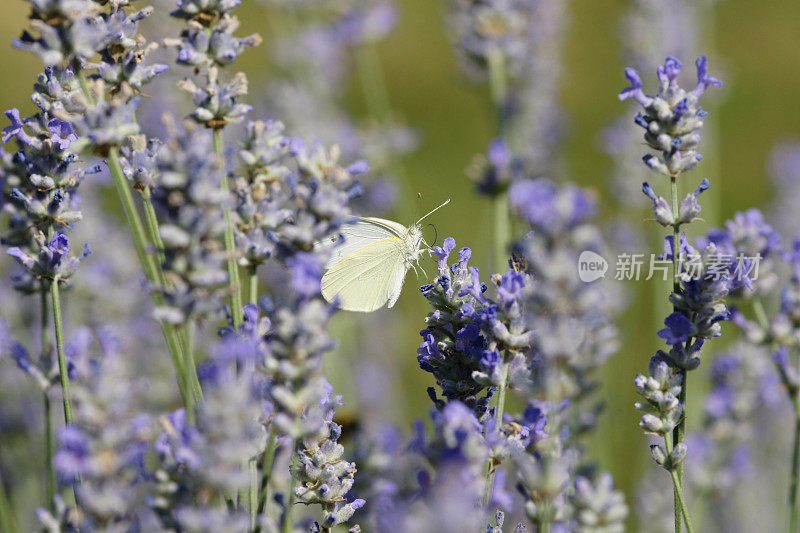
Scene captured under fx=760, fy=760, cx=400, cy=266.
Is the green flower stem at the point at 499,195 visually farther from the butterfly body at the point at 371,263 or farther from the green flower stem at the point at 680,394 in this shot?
the green flower stem at the point at 680,394

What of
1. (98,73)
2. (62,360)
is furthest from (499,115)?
(62,360)

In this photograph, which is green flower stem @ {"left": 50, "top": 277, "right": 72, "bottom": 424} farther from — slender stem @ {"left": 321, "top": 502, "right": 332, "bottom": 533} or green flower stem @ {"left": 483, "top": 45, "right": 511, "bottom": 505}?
green flower stem @ {"left": 483, "top": 45, "right": 511, "bottom": 505}

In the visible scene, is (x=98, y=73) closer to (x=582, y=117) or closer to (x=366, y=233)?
(x=366, y=233)

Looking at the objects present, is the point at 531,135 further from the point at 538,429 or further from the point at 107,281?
the point at 538,429

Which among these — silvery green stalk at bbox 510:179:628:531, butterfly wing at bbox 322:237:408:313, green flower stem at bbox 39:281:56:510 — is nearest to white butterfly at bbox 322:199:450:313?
butterfly wing at bbox 322:237:408:313

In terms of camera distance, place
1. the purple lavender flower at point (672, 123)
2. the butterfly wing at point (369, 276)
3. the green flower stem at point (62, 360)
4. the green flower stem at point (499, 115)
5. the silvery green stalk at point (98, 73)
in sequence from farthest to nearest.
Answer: the green flower stem at point (499, 115), the butterfly wing at point (369, 276), the purple lavender flower at point (672, 123), the green flower stem at point (62, 360), the silvery green stalk at point (98, 73)

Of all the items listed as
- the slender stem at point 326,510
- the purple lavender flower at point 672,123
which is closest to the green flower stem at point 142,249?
the slender stem at point 326,510

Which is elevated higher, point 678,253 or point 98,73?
point 98,73
